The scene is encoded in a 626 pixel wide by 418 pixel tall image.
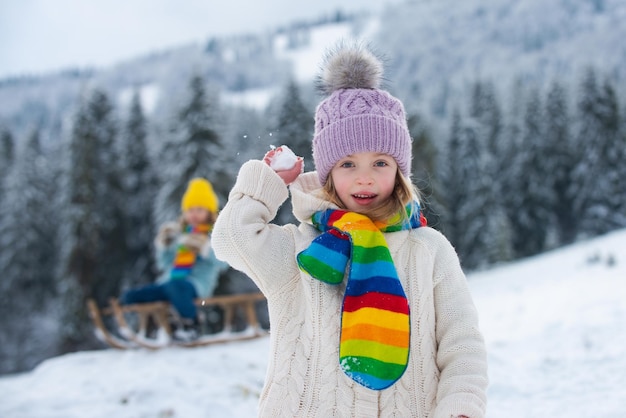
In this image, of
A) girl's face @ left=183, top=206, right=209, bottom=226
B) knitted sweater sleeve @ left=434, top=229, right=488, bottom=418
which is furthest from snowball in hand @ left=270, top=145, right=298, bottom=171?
girl's face @ left=183, top=206, right=209, bottom=226

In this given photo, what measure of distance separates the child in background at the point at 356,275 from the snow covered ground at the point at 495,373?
1602 mm

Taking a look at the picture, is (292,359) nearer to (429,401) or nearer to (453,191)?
(429,401)

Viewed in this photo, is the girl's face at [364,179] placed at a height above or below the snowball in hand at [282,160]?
below

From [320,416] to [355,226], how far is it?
26.4 inches

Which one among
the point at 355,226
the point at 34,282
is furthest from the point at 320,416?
the point at 34,282

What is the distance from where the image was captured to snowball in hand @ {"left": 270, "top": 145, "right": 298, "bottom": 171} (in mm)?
2262

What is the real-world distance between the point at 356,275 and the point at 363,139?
0.55 m

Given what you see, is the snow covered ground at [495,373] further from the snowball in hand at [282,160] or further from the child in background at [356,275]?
the snowball in hand at [282,160]

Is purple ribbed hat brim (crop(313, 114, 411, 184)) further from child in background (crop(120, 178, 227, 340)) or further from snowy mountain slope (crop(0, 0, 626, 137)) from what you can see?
snowy mountain slope (crop(0, 0, 626, 137))

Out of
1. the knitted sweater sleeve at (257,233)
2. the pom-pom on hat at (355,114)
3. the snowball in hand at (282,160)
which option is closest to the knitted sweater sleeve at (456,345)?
Answer: the pom-pom on hat at (355,114)

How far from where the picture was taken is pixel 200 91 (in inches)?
826

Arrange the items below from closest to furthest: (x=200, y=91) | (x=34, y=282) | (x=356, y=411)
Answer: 1. (x=356, y=411)
2. (x=200, y=91)
3. (x=34, y=282)

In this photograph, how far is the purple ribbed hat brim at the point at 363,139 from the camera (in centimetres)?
218

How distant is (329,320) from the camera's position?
2.03 meters
